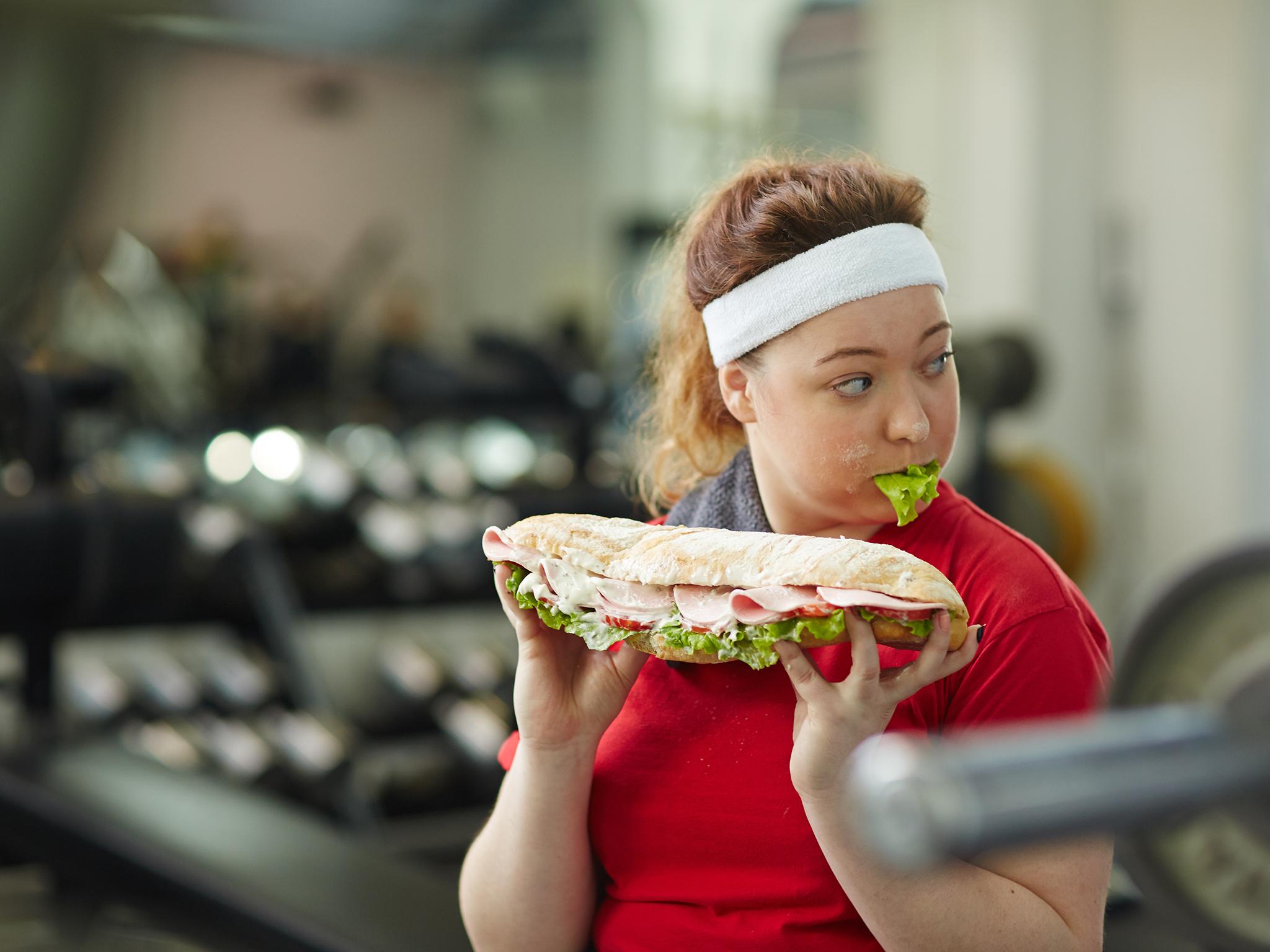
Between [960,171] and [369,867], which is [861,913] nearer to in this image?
[369,867]

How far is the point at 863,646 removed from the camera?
77cm

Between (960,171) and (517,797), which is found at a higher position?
(960,171)

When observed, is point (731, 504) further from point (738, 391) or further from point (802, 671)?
point (802, 671)

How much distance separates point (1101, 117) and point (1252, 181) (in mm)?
964

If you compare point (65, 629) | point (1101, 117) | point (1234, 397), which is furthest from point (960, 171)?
point (65, 629)

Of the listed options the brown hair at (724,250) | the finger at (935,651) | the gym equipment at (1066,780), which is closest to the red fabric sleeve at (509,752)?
the brown hair at (724,250)

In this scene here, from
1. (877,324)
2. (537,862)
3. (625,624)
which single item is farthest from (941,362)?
(537,862)

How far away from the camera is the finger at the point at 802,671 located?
2.60 feet

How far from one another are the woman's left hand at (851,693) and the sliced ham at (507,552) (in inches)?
8.4

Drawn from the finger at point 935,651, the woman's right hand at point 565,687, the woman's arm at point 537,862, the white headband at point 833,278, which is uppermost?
the white headband at point 833,278

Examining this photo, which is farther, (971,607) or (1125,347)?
(1125,347)

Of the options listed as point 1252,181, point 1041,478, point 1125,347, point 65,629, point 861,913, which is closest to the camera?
point 861,913

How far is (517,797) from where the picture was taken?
1046mm

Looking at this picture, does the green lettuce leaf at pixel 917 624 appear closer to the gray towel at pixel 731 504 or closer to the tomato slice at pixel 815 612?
the tomato slice at pixel 815 612
